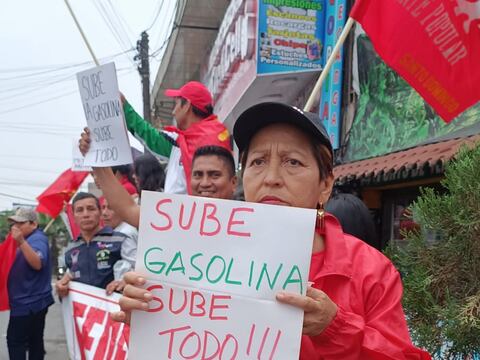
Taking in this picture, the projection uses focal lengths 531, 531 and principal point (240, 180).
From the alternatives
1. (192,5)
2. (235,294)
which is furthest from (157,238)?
(192,5)

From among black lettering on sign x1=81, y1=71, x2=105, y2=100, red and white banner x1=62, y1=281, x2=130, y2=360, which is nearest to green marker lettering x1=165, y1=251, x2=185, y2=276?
black lettering on sign x1=81, y1=71, x2=105, y2=100

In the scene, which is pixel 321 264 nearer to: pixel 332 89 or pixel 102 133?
pixel 102 133

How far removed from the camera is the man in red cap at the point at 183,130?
3.26 meters

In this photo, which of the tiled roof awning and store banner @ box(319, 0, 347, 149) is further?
store banner @ box(319, 0, 347, 149)

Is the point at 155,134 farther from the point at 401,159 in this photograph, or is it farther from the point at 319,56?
the point at 319,56

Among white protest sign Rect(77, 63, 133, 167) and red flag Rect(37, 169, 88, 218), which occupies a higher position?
red flag Rect(37, 169, 88, 218)

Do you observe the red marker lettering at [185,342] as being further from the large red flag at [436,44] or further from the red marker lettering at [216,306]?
the large red flag at [436,44]

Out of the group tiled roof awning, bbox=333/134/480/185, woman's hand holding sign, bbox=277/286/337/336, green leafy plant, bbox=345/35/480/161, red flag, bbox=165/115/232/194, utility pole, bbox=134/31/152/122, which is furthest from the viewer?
A: utility pole, bbox=134/31/152/122

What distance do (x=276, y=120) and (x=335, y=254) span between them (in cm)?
39

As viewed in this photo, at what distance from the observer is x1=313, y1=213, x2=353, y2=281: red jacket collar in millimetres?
1360

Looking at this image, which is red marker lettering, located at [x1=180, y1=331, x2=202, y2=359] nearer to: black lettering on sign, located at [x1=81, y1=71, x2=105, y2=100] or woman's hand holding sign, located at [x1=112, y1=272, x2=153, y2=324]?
woman's hand holding sign, located at [x1=112, y1=272, x2=153, y2=324]

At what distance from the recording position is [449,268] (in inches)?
82.5

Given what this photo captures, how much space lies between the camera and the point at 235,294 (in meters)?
1.28

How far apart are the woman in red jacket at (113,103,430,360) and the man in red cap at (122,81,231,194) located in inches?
68.6
